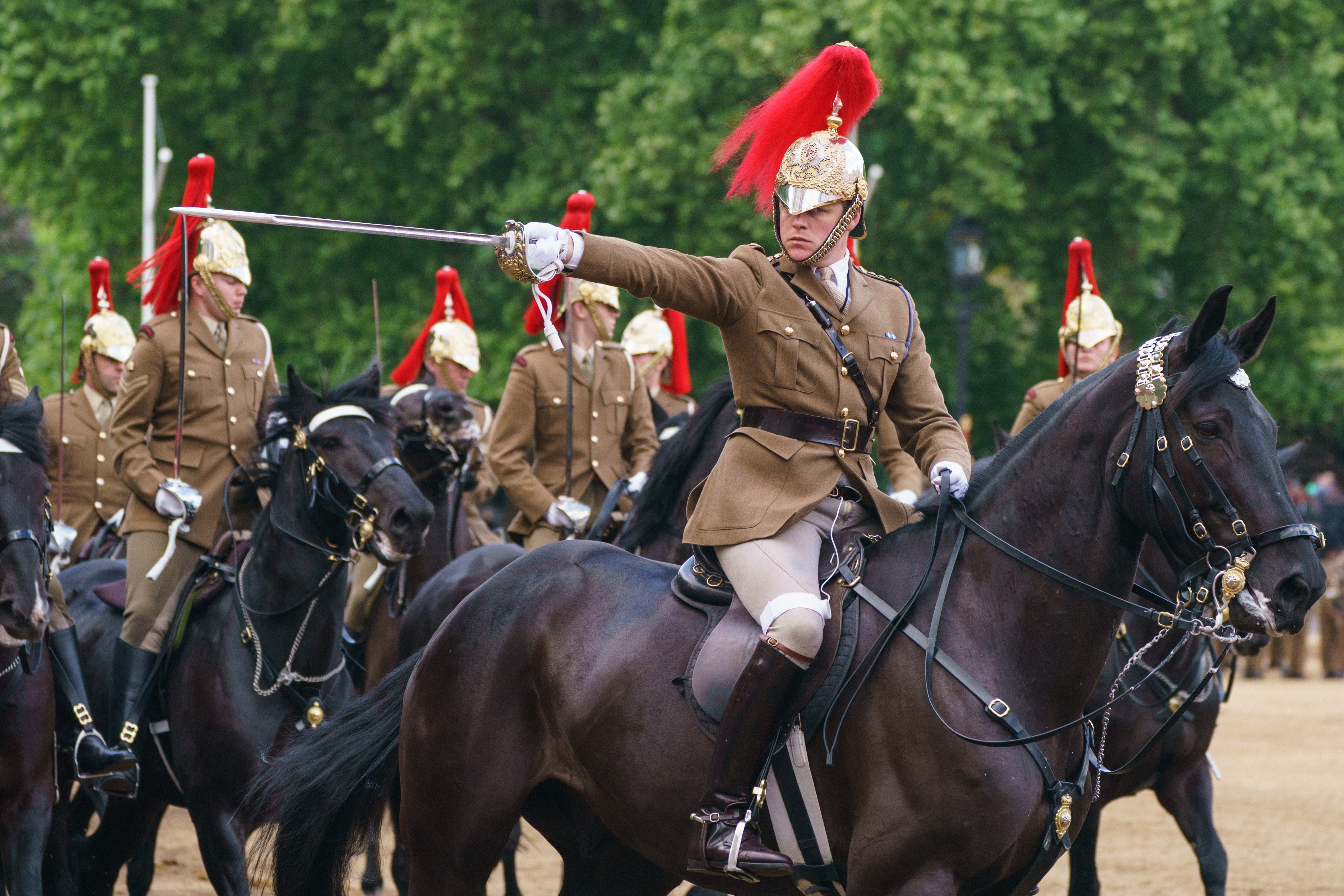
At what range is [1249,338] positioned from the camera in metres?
4.00

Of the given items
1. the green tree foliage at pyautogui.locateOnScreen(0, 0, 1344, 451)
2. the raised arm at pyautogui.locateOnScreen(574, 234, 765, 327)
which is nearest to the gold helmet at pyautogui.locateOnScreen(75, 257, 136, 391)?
the raised arm at pyautogui.locateOnScreen(574, 234, 765, 327)

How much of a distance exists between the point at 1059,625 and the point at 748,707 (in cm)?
82

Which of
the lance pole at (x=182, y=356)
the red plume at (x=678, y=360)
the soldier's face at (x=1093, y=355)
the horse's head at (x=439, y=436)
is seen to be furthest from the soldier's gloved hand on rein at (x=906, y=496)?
the red plume at (x=678, y=360)

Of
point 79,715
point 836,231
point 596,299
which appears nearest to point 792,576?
point 836,231

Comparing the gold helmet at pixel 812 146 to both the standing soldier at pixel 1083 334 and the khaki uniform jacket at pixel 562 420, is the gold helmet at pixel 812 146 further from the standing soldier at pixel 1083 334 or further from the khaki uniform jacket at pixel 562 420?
the standing soldier at pixel 1083 334

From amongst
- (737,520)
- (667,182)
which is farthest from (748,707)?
(667,182)

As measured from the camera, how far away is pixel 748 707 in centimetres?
416

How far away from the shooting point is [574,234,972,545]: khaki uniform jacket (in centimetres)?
429

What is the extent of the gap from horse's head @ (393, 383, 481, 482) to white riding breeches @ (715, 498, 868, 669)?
4783 millimetres

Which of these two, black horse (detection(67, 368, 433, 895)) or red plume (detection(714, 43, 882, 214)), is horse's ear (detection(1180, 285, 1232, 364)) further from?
black horse (detection(67, 368, 433, 895))

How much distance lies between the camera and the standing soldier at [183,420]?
7.02 m

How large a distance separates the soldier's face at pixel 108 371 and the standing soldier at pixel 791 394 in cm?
736

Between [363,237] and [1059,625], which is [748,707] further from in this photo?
[363,237]

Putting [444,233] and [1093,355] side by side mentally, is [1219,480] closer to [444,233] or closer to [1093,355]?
[444,233]
